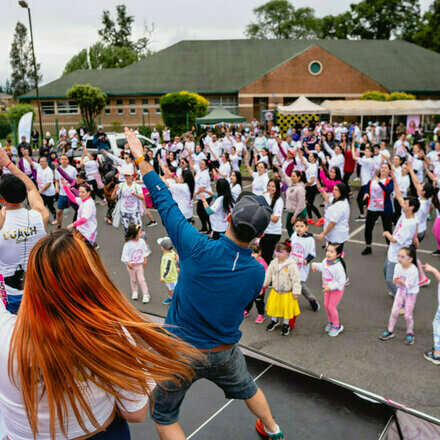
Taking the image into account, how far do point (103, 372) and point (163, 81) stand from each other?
41.2 metres

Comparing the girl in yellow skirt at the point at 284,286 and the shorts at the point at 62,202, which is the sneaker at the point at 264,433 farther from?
the shorts at the point at 62,202

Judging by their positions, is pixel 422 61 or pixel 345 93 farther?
pixel 422 61

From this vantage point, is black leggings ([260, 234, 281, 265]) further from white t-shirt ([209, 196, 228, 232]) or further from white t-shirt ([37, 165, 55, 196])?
white t-shirt ([37, 165, 55, 196])

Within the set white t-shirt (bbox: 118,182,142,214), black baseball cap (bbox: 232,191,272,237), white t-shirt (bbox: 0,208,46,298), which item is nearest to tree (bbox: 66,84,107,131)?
white t-shirt (bbox: 118,182,142,214)

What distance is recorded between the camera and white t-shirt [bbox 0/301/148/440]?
1.52 m

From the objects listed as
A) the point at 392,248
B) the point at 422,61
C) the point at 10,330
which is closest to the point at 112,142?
the point at 392,248

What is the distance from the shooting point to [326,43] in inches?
1706

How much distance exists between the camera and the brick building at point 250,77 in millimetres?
38562

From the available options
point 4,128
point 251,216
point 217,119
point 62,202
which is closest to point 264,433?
point 251,216

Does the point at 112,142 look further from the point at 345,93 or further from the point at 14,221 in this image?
the point at 345,93

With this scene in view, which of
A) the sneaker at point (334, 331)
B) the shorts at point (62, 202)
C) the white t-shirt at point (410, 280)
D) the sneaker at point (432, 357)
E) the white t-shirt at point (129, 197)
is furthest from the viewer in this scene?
the shorts at point (62, 202)

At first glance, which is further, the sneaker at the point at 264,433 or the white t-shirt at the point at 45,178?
the white t-shirt at the point at 45,178

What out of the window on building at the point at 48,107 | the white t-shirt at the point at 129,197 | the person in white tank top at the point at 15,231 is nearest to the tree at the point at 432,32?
the window on building at the point at 48,107

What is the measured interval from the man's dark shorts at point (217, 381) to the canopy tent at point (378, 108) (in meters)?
26.5
